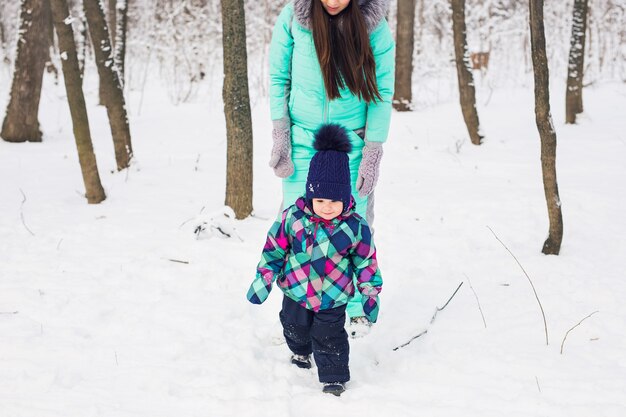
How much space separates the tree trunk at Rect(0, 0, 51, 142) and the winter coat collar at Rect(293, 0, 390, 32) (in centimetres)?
721

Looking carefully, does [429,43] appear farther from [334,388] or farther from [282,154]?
[334,388]

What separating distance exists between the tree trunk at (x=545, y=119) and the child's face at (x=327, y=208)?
215 cm

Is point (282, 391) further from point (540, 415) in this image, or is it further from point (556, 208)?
point (556, 208)

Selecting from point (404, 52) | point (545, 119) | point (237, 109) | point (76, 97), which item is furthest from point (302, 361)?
point (404, 52)

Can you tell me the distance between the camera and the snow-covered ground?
8.11 ft

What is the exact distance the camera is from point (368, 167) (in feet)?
9.21

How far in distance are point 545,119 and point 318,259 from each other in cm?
232

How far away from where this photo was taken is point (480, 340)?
303cm

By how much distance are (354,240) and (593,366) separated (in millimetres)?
1460

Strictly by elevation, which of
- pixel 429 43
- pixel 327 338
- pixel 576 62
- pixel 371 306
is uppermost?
pixel 429 43

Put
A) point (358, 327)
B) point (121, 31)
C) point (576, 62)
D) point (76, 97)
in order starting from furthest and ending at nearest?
point (121, 31)
point (576, 62)
point (76, 97)
point (358, 327)

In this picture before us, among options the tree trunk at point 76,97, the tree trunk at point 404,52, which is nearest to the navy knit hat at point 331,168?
the tree trunk at point 76,97

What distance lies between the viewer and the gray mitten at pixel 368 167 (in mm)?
2809

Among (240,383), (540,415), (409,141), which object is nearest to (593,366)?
(540,415)
